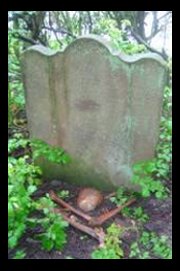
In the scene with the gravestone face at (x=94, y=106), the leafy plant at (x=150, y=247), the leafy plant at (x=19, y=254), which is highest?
the gravestone face at (x=94, y=106)

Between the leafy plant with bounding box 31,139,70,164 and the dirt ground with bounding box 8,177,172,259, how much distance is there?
242 millimetres

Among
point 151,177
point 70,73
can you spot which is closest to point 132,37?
point 70,73

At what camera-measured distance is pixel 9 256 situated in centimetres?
194

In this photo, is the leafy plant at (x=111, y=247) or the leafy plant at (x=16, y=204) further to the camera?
the leafy plant at (x=111, y=247)

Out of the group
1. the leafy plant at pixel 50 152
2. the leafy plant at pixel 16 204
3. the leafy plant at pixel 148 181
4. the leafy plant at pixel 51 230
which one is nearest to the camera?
the leafy plant at pixel 16 204

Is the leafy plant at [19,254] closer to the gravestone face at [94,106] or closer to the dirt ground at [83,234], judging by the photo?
the dirt ground at [83,234]

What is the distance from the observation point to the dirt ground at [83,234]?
6.75ft

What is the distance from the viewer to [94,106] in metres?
2.65

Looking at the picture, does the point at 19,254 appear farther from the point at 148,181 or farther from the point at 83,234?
the point at 148,181

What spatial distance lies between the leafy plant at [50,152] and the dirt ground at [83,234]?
242 mm

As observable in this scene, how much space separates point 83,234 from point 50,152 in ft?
2.43

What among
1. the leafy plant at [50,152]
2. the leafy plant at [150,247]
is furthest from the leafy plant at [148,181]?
the leafy plant at [50,152]

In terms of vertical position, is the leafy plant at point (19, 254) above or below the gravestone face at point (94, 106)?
below
